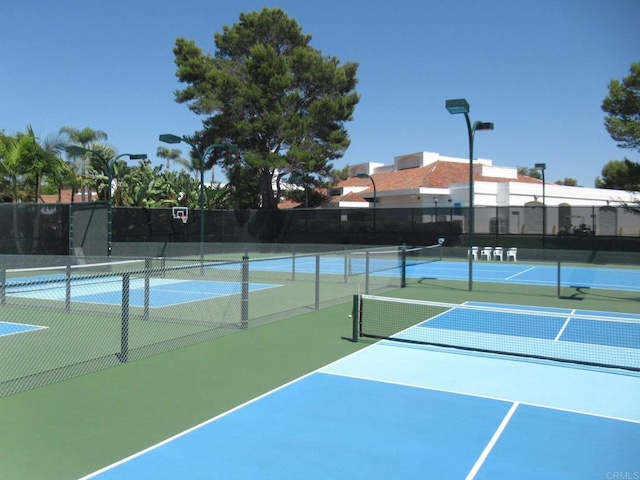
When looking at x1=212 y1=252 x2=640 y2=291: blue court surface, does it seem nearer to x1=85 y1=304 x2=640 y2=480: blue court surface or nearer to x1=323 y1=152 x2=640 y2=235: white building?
x1=323 y1=152 x2=640 y2=235: white building

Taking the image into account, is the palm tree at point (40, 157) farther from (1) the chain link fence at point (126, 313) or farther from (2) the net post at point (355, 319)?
(2) the net post at point (355, 319)

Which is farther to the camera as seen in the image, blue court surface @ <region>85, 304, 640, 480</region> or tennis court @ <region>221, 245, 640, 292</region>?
tennis court @ <region>221, 245, 640, 292</region>

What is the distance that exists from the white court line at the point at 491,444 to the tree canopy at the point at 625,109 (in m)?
27.0

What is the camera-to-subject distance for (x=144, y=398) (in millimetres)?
6598

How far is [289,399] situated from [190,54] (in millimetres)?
38380

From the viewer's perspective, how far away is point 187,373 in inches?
302

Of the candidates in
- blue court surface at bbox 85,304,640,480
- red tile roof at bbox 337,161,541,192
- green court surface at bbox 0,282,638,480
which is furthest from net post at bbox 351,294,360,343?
red tile roof at bbox 337,161,541,192

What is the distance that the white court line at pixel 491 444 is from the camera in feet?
15.5

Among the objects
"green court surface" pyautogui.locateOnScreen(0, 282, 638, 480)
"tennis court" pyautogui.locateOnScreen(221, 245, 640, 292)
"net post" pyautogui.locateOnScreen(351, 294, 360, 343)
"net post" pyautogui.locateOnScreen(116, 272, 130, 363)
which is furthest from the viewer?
"tennis court" pyautogui.locateOnScreen(221, 245, 640, 292)

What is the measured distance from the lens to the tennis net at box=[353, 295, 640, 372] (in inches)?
345

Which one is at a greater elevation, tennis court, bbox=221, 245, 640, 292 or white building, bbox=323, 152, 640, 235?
white building, bbox=323, 152, 640, 235

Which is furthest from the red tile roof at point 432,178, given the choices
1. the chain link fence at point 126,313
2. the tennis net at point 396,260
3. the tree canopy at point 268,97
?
the chain link fence at point 126,313

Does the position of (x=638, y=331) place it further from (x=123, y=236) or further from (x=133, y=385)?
(x=123, y=236)

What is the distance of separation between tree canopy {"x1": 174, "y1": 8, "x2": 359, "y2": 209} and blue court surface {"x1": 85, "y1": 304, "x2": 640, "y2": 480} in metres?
30.4
